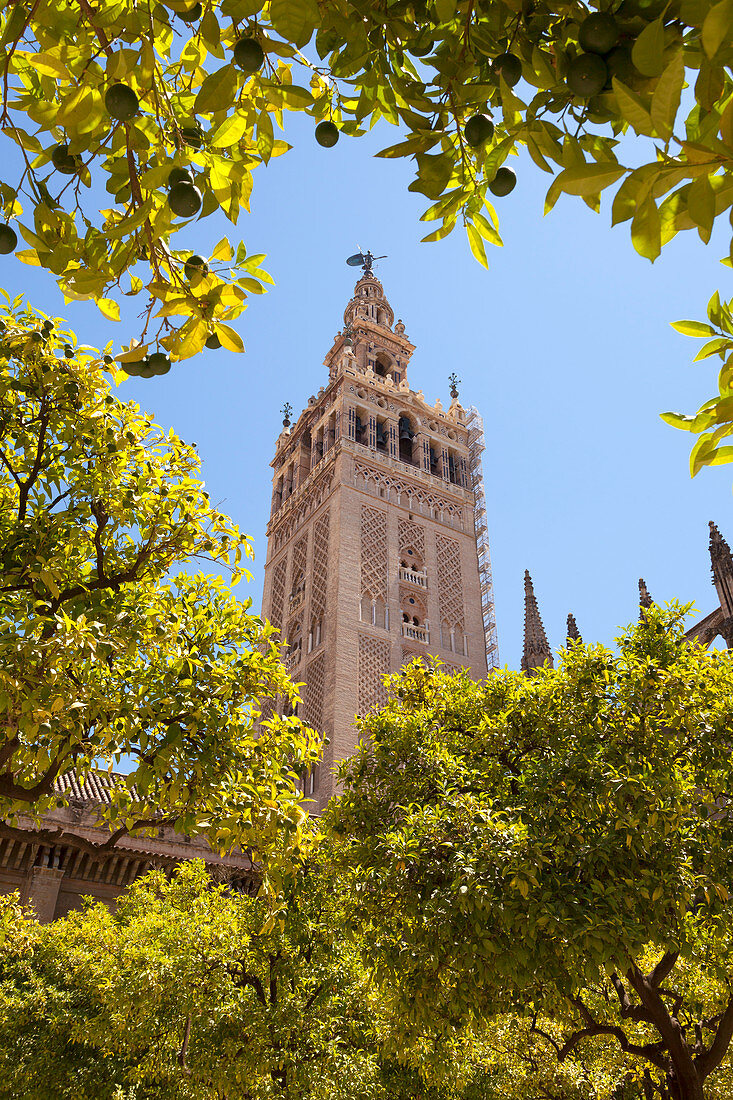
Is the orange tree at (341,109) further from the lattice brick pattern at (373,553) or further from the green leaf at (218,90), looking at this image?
the lattice brick pattern at (373,553)

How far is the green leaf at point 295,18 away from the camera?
6.11 ft

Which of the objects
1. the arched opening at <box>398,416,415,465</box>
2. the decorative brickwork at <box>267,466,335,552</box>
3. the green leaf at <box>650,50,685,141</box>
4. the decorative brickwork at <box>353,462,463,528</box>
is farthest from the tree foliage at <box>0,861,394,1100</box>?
the arched opening at <box>398,416,415,465</box>

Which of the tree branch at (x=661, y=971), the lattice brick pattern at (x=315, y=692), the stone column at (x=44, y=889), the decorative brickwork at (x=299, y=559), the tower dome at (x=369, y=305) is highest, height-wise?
the tower dome at (x=369, y=305)

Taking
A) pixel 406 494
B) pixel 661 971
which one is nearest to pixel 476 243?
pixel 661 971

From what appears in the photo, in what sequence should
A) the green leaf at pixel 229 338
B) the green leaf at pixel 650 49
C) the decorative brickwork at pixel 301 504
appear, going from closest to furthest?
1. the green leaf at pixel 650 49
2. the green leaf at pixel 229 338
3. the decorative brickwork at pixel 301 504

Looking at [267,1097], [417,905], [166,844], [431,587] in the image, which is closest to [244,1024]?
[267,1097]

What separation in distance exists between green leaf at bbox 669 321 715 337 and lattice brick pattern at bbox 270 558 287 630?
32.9 m

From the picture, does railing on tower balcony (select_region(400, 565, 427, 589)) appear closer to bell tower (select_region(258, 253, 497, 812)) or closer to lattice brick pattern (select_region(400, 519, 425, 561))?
bell tower (select_region(258, 253, 497, 812))

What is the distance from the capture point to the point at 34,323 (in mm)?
6777

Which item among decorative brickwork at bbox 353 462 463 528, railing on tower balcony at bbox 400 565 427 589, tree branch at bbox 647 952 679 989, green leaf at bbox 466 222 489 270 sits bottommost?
tree branch at bbox 647 952 679 989

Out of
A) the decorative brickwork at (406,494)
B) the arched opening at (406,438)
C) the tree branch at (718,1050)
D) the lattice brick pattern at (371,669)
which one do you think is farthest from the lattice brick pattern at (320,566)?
the tree branch at (718,1050)

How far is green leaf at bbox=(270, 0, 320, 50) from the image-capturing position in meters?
1.86

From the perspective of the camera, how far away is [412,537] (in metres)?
35.4

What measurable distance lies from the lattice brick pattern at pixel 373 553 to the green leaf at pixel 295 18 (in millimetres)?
30036
